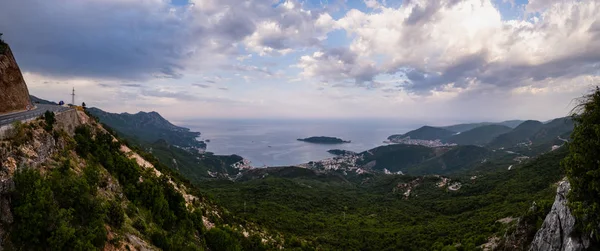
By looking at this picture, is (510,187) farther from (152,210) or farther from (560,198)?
(152,210)

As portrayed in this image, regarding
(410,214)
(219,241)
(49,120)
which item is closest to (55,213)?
(49,120)

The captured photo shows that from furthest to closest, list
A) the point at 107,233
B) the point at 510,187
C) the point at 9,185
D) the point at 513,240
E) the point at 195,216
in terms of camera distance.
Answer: the point at 510,187 < the point at 195,216 < the point at 513,240 < the point at 107,233 < the point at 9,185

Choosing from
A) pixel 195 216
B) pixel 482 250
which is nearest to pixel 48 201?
pixel 195 216

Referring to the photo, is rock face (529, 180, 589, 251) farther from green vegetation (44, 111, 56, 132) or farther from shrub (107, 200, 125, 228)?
green vegetation (44, 111, 56, 132)

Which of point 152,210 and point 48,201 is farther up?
point 48,201

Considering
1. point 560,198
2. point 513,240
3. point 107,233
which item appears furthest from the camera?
point 513,240

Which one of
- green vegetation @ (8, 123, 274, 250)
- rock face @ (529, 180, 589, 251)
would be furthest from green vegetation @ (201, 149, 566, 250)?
green vegetation @ (8, 123, 274, 250)

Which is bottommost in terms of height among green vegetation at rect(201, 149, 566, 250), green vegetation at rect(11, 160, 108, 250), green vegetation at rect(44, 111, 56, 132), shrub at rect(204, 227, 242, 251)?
green vegetation at rect(201, 149, 566, 250)

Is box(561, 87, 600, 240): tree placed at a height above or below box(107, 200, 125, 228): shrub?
above
